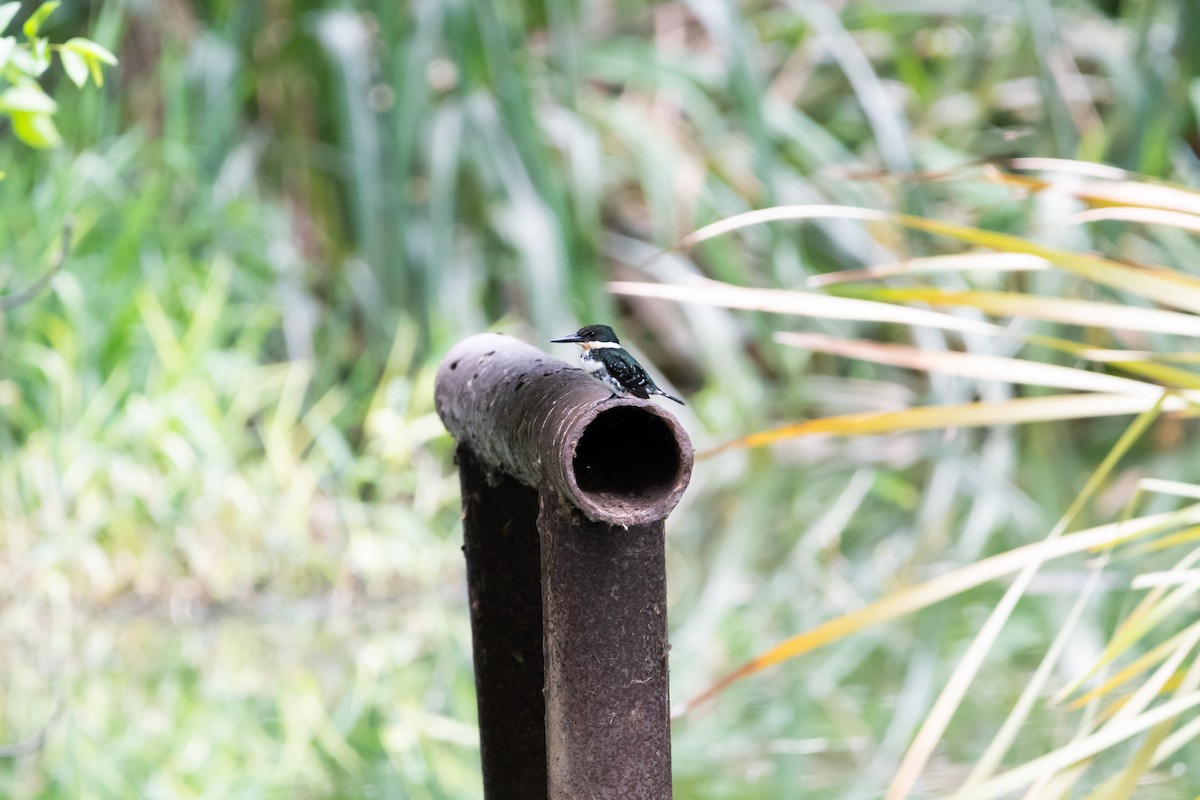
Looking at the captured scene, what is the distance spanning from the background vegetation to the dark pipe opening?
44cm

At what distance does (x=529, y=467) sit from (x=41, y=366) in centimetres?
232

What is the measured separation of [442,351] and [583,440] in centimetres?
261

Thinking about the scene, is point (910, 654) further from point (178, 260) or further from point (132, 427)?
point (178, 260)

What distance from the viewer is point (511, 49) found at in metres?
4.46

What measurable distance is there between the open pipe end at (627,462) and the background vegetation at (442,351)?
0.44 meters

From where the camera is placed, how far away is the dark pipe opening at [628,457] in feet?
4.11

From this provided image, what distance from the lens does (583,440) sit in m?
1.37

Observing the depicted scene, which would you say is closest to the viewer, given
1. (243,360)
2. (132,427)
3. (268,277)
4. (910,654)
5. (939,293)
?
(939,293)

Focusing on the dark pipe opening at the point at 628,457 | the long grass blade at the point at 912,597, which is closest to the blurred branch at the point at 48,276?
the dark pipe opening at the point at 628,457

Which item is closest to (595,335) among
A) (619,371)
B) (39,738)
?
(619,371)

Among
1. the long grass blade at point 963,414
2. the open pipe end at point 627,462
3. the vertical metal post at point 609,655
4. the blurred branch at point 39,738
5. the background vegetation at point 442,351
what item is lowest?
the vertical metal post at point 609,655

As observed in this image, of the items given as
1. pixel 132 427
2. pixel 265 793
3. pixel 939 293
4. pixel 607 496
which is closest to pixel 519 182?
pixel 132 427

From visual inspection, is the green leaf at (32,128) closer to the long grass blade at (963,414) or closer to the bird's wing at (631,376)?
the bird's wing at (631,376)

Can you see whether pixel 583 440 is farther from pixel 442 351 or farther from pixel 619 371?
pixel 442 351
